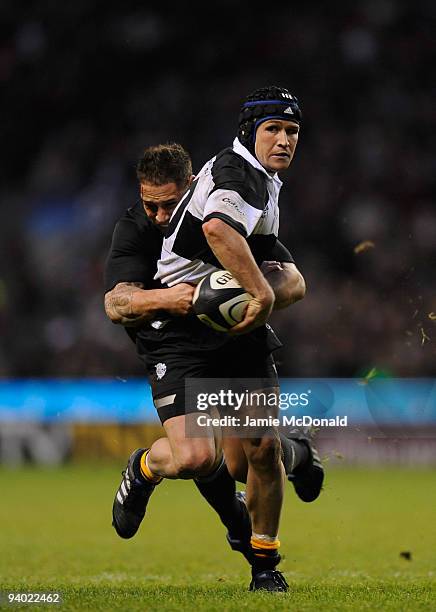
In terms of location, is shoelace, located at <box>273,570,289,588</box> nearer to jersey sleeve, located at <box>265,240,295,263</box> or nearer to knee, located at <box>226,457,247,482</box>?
knee, located at <box>226,457,247,482</box>

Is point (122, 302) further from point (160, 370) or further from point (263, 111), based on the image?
point (263, 111)

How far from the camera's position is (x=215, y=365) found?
17.3ft

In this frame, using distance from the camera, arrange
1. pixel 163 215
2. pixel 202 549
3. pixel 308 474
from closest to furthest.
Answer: pixel 163 215
pixel 308 474
pixel 202 549

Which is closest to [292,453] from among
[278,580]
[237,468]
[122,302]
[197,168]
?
[237,468]

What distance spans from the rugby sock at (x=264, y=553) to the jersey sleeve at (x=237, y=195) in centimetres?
145

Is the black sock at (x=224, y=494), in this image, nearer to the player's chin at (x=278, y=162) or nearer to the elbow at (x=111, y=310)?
the elbow at (x=111, y=310)

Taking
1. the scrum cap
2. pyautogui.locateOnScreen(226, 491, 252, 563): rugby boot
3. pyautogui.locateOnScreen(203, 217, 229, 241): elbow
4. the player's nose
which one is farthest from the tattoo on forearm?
pyautogui.locateOnScreen(226, 491, 252, 563): rugby boot

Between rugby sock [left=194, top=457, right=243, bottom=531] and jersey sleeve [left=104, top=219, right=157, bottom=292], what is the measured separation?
3.30ft

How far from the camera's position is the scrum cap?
499cm

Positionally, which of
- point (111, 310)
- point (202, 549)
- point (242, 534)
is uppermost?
point (111, 310)

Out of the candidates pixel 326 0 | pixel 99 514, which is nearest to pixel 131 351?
pixel 99 514

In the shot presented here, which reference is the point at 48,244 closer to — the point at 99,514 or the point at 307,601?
the point at 99,514

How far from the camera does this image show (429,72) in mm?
17109

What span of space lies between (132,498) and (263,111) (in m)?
2.00
